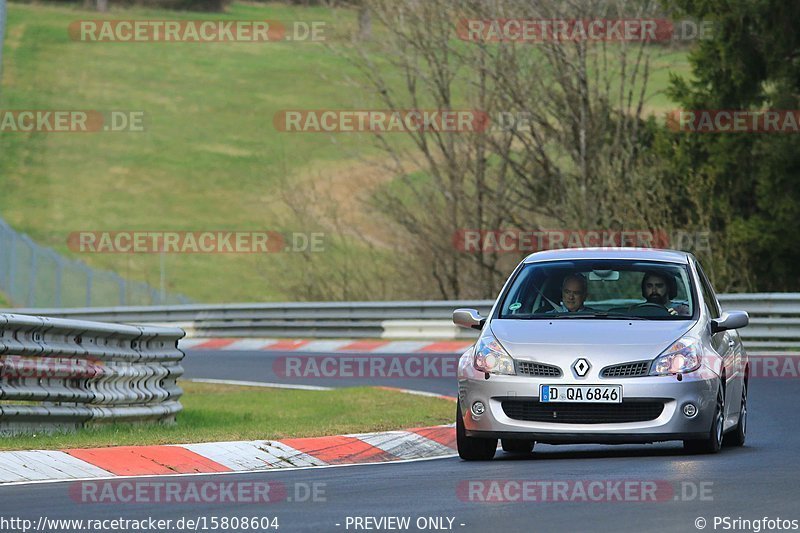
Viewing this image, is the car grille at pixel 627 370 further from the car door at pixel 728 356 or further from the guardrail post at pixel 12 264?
the guardrail post at pixel 12 264

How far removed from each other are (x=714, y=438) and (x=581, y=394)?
1.13 metres

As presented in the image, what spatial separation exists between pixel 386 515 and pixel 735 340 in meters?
5.62

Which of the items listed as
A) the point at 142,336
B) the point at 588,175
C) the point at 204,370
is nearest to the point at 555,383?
the point at 142,336

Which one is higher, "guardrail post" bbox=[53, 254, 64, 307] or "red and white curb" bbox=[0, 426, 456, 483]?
"red and white curb" bbox=[0, 426, 456, 483]

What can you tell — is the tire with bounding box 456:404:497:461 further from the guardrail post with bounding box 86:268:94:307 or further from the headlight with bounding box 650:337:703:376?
the guardrail post with bounding box 86:268:94:307

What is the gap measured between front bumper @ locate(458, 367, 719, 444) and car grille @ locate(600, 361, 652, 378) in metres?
0.05

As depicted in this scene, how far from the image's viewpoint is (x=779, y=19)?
29.8 m

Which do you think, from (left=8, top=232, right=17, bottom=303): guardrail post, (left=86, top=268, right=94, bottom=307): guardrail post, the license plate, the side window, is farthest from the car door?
(left=8, top=232, right=17, bottom=303): guardrail post

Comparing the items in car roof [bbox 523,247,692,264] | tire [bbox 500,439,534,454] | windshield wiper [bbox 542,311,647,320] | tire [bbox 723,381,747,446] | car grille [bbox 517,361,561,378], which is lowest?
tire [bbox 500,439,534,454]

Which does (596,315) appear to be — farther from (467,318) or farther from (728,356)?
(728,356)

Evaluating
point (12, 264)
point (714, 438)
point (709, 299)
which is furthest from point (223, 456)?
point (12, 264)

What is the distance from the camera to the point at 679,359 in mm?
12008

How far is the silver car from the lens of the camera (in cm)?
1184

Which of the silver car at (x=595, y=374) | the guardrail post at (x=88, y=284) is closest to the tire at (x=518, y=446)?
the silver car at (x=595, y=374)
